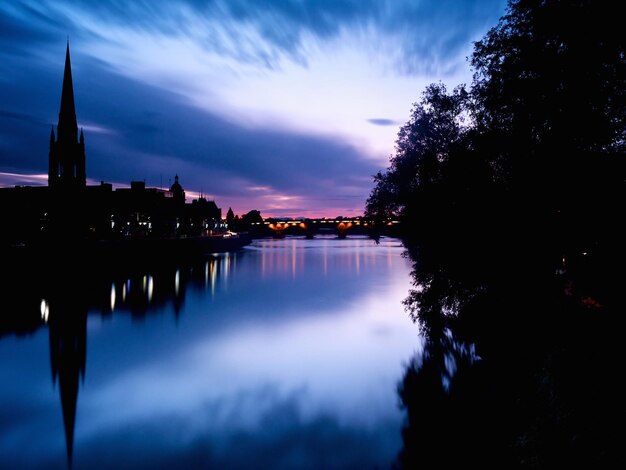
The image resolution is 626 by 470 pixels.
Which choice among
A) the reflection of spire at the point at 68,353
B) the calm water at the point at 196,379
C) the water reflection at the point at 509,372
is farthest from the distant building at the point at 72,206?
the water reflection at the point at 509,372

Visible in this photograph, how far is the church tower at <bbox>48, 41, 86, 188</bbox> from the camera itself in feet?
306

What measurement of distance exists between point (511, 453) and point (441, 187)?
10.0 m

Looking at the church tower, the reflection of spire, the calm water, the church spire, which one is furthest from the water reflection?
the church spire

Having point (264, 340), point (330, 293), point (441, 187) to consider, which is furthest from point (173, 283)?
point (441, 187)

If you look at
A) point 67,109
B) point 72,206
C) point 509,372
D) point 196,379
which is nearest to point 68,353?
point 196,379

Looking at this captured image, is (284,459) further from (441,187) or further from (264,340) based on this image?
(264,340)

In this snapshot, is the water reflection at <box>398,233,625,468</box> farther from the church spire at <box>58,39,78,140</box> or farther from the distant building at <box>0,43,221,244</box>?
the church spire at <box>58,39,78,140</box>

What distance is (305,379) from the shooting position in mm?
23641

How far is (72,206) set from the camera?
3381 inches

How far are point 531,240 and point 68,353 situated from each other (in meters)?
25.8

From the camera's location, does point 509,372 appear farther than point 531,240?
Yes

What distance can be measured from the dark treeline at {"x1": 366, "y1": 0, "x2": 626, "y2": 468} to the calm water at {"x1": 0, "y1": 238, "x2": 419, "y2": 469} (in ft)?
10.5

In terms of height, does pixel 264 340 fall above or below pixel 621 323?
below

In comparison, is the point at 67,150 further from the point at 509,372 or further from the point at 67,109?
the point at 509,372
